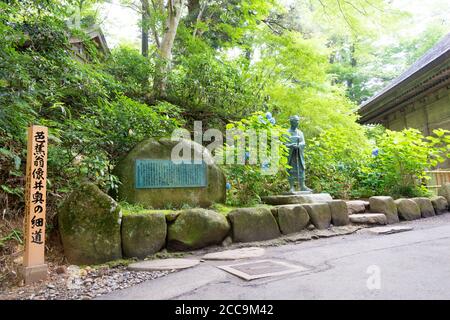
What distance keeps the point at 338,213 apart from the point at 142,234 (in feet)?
12.3

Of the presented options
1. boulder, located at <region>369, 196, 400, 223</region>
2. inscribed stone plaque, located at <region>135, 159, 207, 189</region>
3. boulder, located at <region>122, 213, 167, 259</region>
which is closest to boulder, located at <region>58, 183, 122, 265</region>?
boulder, located at <region>122, 213, 167, 259</region>

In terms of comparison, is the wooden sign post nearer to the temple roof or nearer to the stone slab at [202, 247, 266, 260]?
the stone slab at [202, 247, 266, 260]

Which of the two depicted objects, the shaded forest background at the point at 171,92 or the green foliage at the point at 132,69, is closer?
the shaded forest background at the point at 171,92

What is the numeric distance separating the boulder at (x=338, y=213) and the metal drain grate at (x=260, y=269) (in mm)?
2484

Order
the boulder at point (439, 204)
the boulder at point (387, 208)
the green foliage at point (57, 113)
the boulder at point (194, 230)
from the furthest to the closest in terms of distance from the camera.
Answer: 1. the boulder at point (439, 204)
2. the boulder at point (387, 208)
3. the boulder at point (194, 230)
4. the green foliage at point (57, 113)

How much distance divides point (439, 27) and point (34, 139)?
23.0 m

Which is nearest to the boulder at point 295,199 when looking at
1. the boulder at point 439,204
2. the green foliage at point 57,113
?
the green foliage at point 57,113

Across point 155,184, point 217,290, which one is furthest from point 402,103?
point 217,290

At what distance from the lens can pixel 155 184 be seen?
4691 mm

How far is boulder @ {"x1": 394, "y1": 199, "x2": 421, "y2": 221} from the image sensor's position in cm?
632

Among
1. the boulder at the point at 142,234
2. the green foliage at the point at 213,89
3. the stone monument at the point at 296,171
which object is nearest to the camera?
the boulder at the point at 142,234

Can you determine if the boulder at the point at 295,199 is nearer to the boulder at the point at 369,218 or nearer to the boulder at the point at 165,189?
the boulder at the point at 369,218

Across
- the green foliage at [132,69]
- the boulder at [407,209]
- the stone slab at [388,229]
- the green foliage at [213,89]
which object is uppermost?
the green foliage at [132,69]

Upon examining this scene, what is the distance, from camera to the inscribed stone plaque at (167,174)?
181 inches
